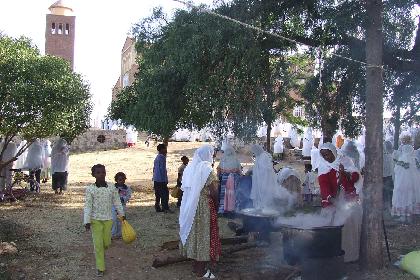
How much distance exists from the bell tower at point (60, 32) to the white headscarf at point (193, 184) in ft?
172

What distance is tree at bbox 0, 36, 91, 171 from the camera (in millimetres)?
10391

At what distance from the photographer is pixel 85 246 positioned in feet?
27.4

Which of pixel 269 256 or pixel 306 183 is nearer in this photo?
pixel 269 256

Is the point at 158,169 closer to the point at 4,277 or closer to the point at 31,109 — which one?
the point at 31,109

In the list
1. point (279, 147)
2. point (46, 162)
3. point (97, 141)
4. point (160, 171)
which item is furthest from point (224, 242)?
point (97, 141)

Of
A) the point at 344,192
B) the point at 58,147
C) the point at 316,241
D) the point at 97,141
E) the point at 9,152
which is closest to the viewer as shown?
the point at 316,241

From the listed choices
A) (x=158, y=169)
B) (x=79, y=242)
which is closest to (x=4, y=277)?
(x=79, y=242)

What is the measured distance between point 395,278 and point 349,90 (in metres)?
4.98

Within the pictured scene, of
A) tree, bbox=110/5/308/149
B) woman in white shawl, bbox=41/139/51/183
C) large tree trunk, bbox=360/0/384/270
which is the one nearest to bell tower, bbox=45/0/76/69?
woman in white shawl, bbox=41/139/51/183

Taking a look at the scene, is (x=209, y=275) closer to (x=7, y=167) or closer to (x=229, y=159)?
(x=229, y=159)

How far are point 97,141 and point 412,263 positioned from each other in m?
25.8

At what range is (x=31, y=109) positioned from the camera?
35.3 ft

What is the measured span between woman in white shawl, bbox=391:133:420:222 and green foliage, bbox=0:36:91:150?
7.72 meters

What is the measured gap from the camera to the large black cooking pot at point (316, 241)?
6.03 meters
